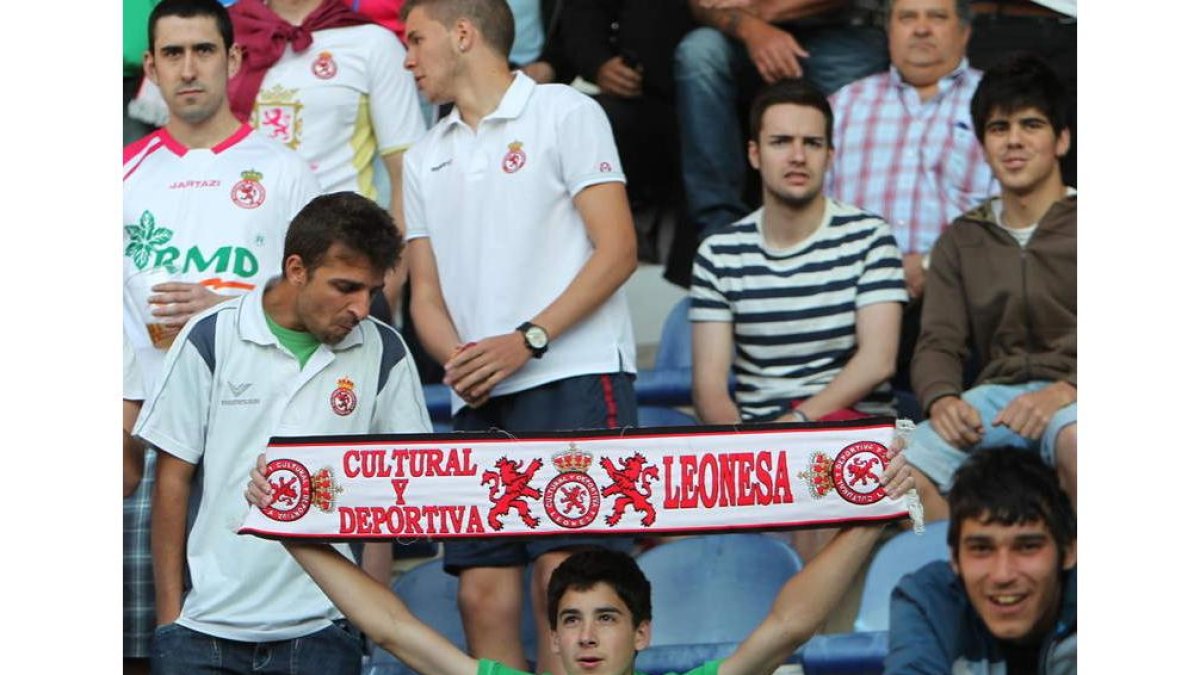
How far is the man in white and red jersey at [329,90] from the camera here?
6672mm

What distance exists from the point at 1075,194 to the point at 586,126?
4.82 feet

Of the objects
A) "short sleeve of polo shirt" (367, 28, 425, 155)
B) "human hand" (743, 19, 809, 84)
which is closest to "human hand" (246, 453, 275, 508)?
"short sleeve of polo shirt" (367, 28, 425, 155)

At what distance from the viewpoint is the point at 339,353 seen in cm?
531

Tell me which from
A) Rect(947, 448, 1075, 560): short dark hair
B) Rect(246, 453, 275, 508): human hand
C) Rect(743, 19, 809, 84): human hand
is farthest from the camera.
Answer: Rect(743, 19, 809, 84): human hand

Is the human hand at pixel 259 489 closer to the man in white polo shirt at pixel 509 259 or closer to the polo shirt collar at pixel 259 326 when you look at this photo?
the polo shirt collar at pixel 259 326

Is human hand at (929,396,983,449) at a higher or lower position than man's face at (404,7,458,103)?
lower

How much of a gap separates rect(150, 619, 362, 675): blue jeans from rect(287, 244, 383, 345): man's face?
678 millimetres

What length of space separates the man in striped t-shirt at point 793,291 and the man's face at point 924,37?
579 mm

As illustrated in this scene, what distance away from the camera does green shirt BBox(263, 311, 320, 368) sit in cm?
529

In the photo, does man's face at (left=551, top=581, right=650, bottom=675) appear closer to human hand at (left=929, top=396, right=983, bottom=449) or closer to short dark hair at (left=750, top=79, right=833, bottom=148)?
human hand at (left=929, top=396, right=983, bottom=449)

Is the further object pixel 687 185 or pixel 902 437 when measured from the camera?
pixel 687 185

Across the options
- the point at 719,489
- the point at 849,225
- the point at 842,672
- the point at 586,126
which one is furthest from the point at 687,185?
the point at 719,489

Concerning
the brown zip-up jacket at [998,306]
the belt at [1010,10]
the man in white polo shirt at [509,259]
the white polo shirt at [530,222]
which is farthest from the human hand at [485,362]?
the belt at [1010,10]

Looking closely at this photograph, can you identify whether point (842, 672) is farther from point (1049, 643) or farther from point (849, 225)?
point (849, 225)
